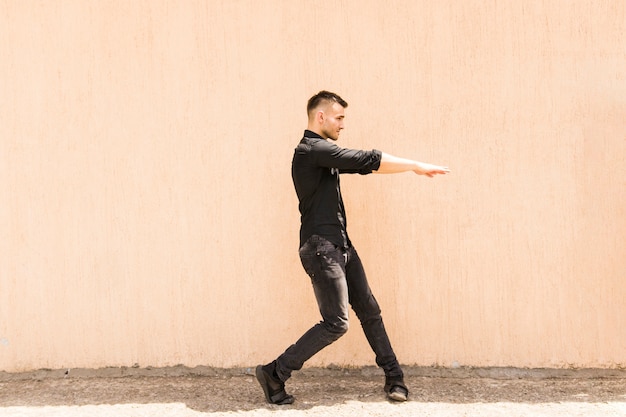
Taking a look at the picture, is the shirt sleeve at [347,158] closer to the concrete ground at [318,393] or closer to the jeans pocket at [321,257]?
the jeans pocket at [321,257]

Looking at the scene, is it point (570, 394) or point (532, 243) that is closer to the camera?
point (570, 394)

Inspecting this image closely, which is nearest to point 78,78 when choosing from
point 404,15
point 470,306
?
point 404,15

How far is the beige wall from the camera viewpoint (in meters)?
4.88

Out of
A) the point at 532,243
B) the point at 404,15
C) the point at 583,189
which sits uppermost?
the point at 404,15

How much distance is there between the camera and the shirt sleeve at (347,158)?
416cm

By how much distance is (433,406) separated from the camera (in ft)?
14.5

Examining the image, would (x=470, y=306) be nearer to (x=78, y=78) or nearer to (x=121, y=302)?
(x=121, y=302)

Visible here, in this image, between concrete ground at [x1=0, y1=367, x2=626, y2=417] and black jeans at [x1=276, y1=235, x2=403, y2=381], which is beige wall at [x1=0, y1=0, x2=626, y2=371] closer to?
concrete ground at [x1=0, y1=367, x2=626, y2=417]

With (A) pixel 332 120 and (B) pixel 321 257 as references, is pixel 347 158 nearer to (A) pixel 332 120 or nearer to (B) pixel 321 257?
(A) pixel 332 120

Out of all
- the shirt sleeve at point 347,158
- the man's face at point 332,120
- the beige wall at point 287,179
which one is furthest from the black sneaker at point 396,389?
the man's face at point 332,120

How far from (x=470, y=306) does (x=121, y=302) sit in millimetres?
2412

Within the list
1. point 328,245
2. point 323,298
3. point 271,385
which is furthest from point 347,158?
point 271,385

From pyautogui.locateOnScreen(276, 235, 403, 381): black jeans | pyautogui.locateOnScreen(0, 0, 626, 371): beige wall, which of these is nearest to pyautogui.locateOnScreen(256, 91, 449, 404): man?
pyautogui.locateOnScreen(276, 235, 403, 381): black jeans

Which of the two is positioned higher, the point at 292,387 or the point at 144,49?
the point at 144,49
